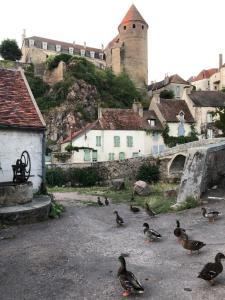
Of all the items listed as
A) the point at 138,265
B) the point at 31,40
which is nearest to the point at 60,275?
the point at 138,265

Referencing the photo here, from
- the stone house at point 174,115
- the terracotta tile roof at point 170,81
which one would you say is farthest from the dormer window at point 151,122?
the terracotta tile roof at point 170,81

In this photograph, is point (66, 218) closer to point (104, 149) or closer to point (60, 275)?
point (60, 275)

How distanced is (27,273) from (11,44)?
70.4m

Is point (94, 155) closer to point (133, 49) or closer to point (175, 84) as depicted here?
point (175, 84)

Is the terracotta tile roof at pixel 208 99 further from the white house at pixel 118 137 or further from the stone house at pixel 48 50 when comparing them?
the stone house at pixel 48 50

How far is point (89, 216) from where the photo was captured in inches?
699

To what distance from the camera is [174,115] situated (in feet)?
164

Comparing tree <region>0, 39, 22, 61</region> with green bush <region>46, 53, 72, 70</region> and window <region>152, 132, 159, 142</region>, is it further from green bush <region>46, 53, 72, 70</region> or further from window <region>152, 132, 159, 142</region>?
window <region>152, 132, 159, 142</region>

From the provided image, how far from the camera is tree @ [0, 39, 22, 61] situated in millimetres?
72625

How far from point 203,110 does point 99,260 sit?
43.5 metres

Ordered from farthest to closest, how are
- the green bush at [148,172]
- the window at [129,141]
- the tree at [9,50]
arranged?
the tree at [9,50]
the window at [129,141]
the green bush at [148,172]

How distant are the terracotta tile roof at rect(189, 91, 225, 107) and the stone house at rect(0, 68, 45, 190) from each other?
118 ft

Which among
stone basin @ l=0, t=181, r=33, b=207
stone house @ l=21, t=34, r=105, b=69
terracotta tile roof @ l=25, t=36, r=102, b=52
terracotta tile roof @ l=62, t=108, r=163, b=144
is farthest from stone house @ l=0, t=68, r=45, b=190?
terracotta tile roof @ l=25, t=36, r=102, b=52

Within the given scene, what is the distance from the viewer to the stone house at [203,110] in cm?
5069
